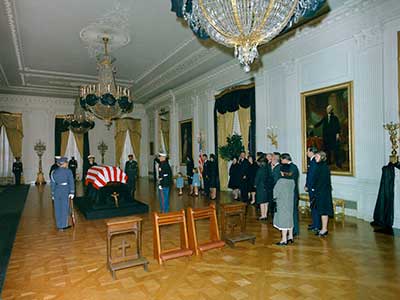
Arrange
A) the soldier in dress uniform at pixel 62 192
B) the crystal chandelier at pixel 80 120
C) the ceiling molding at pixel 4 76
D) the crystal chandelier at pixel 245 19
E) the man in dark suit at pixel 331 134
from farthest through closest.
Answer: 1. the crystal chandelier at pixel 80 120
2. the ceiling molding at pixel 4 76
3. the man in dark suit at pixel 331 134
4. the soldier in dress uniform at pixel 62 192
5. the crystal chandelier at pixel 245 19

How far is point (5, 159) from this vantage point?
14773mm

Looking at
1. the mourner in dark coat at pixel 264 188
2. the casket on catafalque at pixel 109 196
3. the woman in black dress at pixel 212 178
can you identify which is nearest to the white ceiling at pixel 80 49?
the woman in black dress at pixel 212 178

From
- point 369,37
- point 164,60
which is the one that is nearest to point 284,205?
point 369,37

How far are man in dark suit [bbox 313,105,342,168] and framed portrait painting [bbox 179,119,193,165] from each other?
6768 millimetres

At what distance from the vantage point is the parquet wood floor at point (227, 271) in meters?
3.11

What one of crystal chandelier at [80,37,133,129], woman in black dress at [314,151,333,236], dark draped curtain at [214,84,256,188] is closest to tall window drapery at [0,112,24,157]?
crystal chandelier at [80,37,133,129]

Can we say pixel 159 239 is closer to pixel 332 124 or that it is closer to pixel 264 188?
pixel 264 188

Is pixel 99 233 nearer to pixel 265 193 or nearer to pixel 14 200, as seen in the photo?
pixel 265 193

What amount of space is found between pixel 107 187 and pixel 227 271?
4.49 metres

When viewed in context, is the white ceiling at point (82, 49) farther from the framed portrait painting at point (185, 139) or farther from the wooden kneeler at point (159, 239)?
the wooden kneeler at point (159, 239)

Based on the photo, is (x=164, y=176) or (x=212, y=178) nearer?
(x=164, y=176)

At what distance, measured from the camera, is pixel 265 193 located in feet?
21.0

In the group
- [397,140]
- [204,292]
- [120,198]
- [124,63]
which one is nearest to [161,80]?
[124,63]

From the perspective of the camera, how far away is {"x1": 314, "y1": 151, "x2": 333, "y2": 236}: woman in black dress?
5.03 meters
